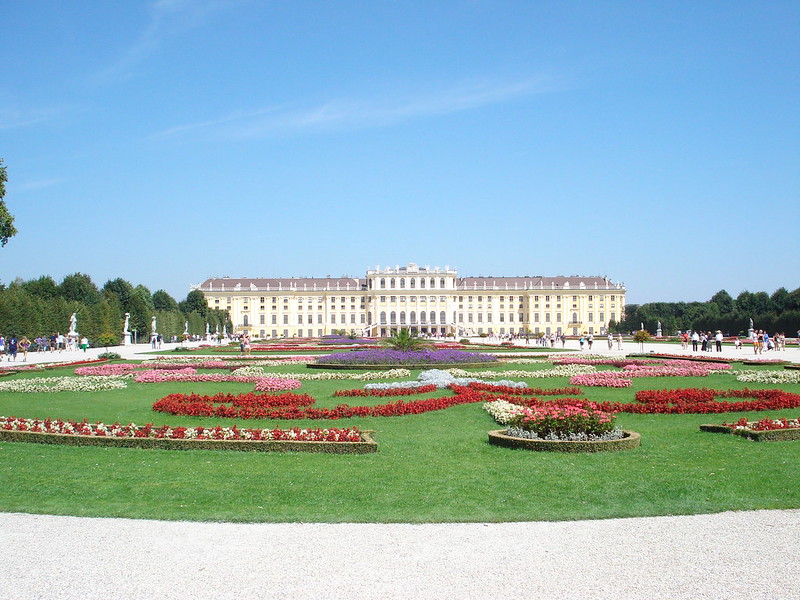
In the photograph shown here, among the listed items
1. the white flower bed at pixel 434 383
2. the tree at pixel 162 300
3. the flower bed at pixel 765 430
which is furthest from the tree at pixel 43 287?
the flower bed at pixel 765 430

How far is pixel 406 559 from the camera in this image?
4.52 metres

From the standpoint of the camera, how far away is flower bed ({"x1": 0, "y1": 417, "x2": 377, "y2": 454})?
7.77 m

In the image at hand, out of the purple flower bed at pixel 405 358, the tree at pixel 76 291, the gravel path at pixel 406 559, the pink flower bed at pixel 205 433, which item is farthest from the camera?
the tree at pixel 76 291

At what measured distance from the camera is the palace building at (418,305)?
9388 centimetres

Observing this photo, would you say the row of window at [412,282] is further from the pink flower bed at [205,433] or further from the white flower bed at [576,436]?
the white flower bed at [576,436]

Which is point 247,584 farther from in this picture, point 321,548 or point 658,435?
point 658,435

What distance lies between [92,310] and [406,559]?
46.0 m

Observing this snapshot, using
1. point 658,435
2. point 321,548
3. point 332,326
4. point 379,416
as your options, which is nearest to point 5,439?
point 379,416

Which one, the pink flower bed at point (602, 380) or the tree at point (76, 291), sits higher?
the tree at point (76, 291)

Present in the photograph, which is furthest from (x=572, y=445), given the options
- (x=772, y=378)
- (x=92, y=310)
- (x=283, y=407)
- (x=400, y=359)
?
(x=92, y=310)

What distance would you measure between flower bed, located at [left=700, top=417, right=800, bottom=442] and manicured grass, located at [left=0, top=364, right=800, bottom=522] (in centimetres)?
15

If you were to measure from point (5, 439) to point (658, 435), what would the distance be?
7.57 metres

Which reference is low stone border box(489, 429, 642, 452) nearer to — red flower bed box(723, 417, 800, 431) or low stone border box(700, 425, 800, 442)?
low stone border box(700, 425, 800, 442)

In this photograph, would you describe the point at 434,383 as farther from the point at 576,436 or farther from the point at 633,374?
the point at 576,436
